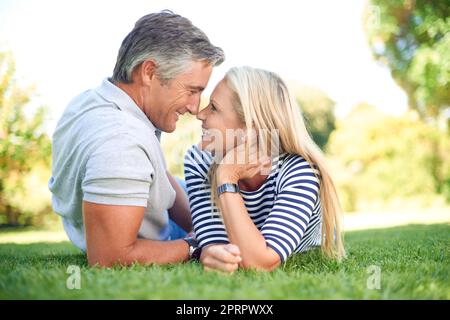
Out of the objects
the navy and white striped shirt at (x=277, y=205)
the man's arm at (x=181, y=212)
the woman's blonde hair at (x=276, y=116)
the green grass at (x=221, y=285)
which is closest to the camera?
the green grass at (x=221, y=285)

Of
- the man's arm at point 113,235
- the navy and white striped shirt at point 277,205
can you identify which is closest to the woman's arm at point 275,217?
the navy and white striped shirt at point 277,205

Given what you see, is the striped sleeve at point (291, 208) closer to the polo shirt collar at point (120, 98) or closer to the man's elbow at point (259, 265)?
the man's elbow at point (259, 265)

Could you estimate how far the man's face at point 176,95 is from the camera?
3.13m

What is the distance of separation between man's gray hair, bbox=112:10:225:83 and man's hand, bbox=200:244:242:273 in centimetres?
129

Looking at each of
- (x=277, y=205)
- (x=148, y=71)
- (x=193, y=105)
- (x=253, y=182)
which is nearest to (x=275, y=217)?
(x=277, y=205)

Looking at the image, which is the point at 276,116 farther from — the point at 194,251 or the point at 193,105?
the point at 194,251

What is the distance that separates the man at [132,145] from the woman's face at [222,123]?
32cm

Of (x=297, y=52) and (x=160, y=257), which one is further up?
(x=297, y=52)

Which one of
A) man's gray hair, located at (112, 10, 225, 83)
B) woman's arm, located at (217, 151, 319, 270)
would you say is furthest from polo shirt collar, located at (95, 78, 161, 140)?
woman's arm, located at (217, 151, 319, 270)
